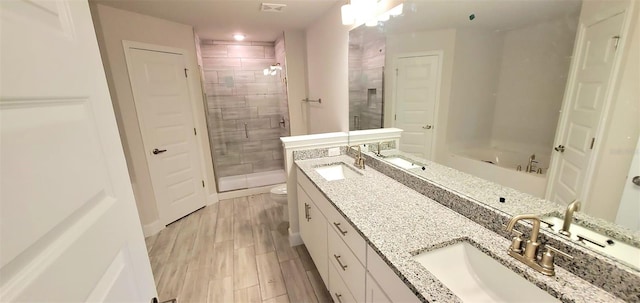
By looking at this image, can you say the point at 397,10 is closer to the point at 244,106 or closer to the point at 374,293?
the point at 374,293

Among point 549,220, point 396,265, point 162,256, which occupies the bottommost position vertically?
point 162,256

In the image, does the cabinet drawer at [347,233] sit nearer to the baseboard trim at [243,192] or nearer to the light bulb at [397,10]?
the light bulb at [397,10]

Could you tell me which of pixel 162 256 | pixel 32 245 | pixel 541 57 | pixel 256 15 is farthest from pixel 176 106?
pixel 541 57

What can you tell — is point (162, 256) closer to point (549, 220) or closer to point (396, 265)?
point (396, 265)

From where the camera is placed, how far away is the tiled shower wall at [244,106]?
4102mm

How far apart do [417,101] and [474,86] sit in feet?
1.24

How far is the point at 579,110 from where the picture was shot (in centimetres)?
88

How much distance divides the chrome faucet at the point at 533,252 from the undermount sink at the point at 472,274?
65 mm

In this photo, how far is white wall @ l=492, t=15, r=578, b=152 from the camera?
0.91 meters

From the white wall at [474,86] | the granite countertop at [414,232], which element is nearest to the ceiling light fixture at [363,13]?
the white wall at [474,86]

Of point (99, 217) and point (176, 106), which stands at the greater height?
point (176, 106)

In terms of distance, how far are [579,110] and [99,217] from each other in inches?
59.4

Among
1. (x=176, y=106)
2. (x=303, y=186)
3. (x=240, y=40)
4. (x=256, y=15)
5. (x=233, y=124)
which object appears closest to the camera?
(x=303, y=186)

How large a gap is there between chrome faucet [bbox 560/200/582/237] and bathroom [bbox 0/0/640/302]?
12mm
